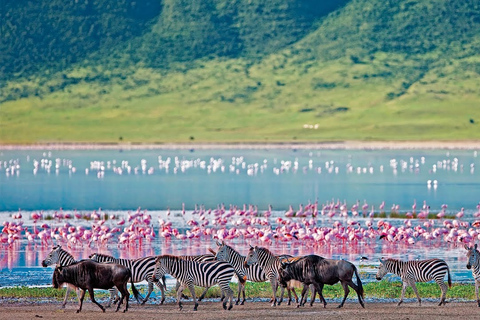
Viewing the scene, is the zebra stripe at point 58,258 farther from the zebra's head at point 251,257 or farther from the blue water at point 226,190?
the zebra's head at point 251,257

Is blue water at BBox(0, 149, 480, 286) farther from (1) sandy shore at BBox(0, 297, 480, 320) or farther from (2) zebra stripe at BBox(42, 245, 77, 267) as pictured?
(1) sandy shore at BBox(0, 297, 480, 320)

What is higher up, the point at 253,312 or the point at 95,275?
the point at 95,275

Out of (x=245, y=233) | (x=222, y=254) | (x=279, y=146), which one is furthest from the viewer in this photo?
(x=279, y=146)

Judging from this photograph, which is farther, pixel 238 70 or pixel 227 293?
pixel 238 70

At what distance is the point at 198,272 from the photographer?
1592cm

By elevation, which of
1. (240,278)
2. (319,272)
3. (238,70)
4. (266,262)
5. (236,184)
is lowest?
(240,278)

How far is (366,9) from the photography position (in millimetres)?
140500

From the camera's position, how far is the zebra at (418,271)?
1644 cm

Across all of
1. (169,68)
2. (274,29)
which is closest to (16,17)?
(169,68)

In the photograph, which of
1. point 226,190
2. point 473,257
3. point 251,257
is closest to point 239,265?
point 251,257

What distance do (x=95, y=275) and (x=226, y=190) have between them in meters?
33.7

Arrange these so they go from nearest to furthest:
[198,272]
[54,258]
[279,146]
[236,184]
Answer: [198,272]
[54,258]
[236,184]
[279,146]

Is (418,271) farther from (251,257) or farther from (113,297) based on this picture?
(113,297)

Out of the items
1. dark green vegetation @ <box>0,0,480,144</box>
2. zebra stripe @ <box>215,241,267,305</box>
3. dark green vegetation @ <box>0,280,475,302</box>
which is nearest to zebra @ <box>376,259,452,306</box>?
dark green vegetation @ <box>0,280,475,302</box>
